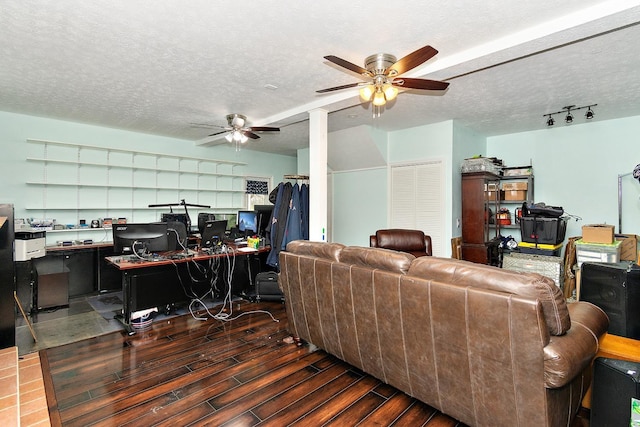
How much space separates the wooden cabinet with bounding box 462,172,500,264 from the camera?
4.73m

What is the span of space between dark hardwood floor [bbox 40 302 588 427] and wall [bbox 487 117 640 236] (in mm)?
4807

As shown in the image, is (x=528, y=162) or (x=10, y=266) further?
(x=528, y=162)

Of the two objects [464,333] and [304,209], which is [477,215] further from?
[464,333]

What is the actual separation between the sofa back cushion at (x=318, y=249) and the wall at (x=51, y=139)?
4.15 m

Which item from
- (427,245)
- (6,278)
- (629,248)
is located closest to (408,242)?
(427,245)

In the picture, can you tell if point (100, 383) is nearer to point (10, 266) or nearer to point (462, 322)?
point (10, 266)

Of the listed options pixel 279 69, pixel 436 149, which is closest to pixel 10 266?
pixel 279 69

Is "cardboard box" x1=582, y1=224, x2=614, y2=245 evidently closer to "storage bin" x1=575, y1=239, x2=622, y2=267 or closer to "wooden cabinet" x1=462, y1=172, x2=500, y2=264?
"storage bin" x1=575, y1=239, x2=622, y2=267

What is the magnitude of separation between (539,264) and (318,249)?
3.41m

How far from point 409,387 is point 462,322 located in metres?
0.65

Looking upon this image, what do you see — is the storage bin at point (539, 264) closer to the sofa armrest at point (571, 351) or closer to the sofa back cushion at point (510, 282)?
the sofa armrest at point (571, 351)

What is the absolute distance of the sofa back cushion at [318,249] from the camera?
240cm

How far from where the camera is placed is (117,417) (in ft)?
6.12

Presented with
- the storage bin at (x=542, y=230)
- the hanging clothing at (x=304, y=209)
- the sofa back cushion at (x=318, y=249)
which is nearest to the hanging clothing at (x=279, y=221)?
the hanging clothing at (x=304, y=209)
